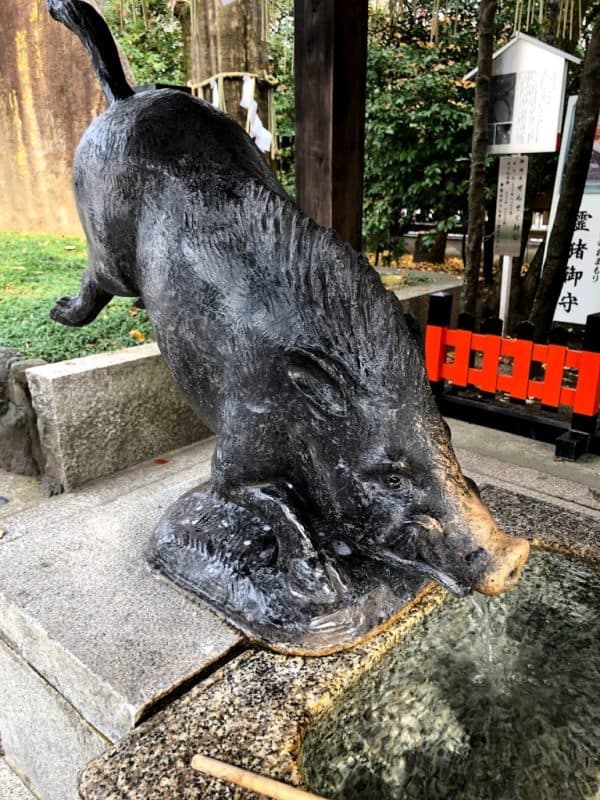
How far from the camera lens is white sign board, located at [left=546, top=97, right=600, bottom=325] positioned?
6.68 m

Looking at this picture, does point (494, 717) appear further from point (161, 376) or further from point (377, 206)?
point (377, 206)

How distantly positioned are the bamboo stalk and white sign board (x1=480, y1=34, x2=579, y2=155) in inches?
241

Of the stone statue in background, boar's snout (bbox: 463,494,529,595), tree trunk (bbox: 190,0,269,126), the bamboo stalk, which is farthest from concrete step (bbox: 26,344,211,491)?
boar's snout (bbox: 463,494,529,595)

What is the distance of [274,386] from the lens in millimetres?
1896

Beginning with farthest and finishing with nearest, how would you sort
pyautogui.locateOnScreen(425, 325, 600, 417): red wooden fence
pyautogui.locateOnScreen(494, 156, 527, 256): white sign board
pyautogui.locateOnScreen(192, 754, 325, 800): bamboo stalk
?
1. pyautogui.locateOnScreen(494, 156, 527, 256): white sign board
2. pyautogui.locateOnScreen(425, 325, 600, 417): red wooden fence
3. pyautogui.locateOnScreen(192, 754, 325, 800): bamboo stalk

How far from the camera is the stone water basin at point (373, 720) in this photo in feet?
5.43

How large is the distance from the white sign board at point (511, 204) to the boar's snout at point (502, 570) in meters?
5.33

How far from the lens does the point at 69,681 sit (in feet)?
6.80

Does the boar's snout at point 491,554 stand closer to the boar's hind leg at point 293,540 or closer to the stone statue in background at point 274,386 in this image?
the stone statue in background at point 274,386

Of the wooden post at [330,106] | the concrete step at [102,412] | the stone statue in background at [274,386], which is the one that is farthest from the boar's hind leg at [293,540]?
the wooden post at [330,106]

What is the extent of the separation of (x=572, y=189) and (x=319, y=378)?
19.3ft

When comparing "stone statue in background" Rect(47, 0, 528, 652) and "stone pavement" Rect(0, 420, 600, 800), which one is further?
"stone pavement" Rect(0, 420, 600, 800)

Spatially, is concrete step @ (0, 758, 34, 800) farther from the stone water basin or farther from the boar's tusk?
the boar's tusk

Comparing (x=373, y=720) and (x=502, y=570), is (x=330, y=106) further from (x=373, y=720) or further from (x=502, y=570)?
(x=373, y=720)
